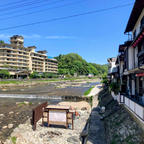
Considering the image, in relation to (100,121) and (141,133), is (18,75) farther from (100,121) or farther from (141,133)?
(141,133)

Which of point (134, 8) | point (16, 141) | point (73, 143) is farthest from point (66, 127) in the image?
point (134, 8)

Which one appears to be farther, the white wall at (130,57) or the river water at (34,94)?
the river water at (34,94)

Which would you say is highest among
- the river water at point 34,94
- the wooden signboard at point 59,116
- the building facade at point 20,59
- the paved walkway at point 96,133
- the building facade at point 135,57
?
the building facade at point 20,59

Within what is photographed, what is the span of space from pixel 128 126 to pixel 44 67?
114 meters

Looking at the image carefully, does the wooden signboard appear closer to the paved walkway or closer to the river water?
the paved walkway

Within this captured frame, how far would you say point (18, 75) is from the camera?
308 feet

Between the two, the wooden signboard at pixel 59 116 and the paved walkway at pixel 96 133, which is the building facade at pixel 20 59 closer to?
the wooden signboard at pixel 59 116

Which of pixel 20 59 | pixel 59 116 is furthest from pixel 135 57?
pixel 20 59

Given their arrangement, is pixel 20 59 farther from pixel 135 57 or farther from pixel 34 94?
pixel 135 57

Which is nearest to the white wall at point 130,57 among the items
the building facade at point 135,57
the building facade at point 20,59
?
the building facade at point 135,57

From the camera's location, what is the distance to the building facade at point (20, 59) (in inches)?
3418

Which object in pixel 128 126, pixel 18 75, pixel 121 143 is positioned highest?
pixel 18 75

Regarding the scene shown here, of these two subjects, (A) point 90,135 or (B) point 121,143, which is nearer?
(B) point 121,143

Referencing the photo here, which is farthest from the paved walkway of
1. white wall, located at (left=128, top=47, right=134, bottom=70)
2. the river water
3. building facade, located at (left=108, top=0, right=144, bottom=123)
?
the river water
